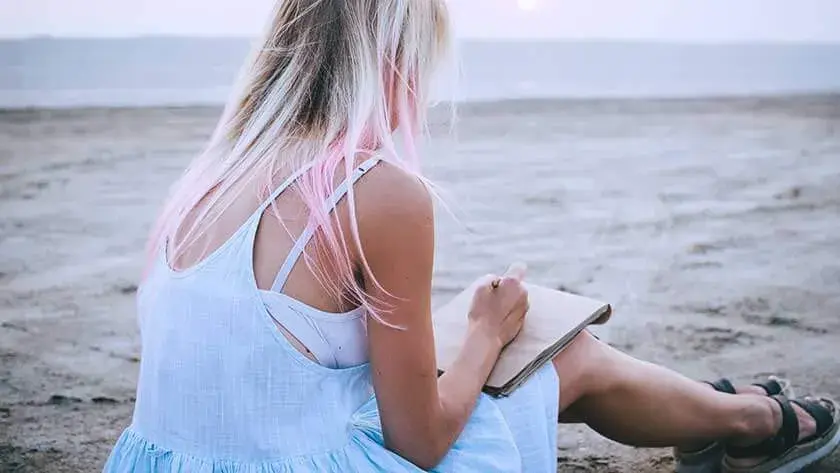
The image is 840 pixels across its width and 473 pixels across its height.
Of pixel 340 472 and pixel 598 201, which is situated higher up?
pixel 340 472

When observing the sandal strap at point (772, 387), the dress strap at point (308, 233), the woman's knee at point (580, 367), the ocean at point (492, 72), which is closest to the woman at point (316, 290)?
the dress strap at point (308, 233)

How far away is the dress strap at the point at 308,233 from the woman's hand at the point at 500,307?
35 cm

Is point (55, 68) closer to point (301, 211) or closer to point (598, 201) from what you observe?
point (598, 201)

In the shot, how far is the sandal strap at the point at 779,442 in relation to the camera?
1841mm

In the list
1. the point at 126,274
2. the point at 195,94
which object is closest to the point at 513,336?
the point at 126,274

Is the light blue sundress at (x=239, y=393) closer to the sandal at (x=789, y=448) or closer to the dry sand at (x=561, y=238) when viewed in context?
the sandal at (x=789, y=448)

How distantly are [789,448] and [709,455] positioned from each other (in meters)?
0.13

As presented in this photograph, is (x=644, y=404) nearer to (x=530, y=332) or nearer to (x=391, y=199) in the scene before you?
(x=530, y=332)

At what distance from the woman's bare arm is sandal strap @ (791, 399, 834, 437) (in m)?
0.81

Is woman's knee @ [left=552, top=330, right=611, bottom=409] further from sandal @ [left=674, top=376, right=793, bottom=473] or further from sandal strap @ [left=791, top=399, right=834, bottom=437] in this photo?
sandal strap @ [left=791, top=399, right=834, bottom=437]

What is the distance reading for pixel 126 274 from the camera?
337cm

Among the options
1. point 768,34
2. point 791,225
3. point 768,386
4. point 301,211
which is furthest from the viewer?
point 768,34

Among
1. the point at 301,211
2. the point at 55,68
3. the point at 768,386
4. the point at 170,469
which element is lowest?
the point at 55,68

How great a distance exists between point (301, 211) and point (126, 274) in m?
2.26
